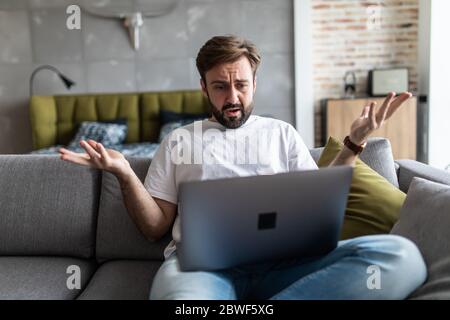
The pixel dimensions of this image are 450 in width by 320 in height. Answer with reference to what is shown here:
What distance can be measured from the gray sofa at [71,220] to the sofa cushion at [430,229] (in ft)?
0.98

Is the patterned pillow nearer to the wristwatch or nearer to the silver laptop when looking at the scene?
the wristwatch

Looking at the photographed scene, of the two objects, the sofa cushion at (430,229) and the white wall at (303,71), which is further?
the white wall at (303,71)

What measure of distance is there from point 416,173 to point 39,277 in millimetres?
1469

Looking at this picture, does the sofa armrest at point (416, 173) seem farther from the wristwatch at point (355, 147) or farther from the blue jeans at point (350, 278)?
the blue jeans at point (350, 278)

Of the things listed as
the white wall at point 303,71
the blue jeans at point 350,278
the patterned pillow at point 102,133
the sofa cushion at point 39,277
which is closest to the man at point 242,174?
the blue jeans at point 350,278

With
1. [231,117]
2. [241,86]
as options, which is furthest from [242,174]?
[241,86]

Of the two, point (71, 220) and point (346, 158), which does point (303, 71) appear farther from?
point (71, 220)

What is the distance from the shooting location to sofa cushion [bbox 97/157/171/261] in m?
1.74

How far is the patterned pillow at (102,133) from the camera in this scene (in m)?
4.21

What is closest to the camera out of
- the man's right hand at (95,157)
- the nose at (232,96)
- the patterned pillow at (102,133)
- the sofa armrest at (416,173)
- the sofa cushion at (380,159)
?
the man's right hand at (95,157)

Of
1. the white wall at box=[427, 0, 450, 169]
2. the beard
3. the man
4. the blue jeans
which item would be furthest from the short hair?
the white wall at box=[427, 0, 450, 169]

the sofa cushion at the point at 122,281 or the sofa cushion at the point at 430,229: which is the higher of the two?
the sofa cushion at the point at 430,229
